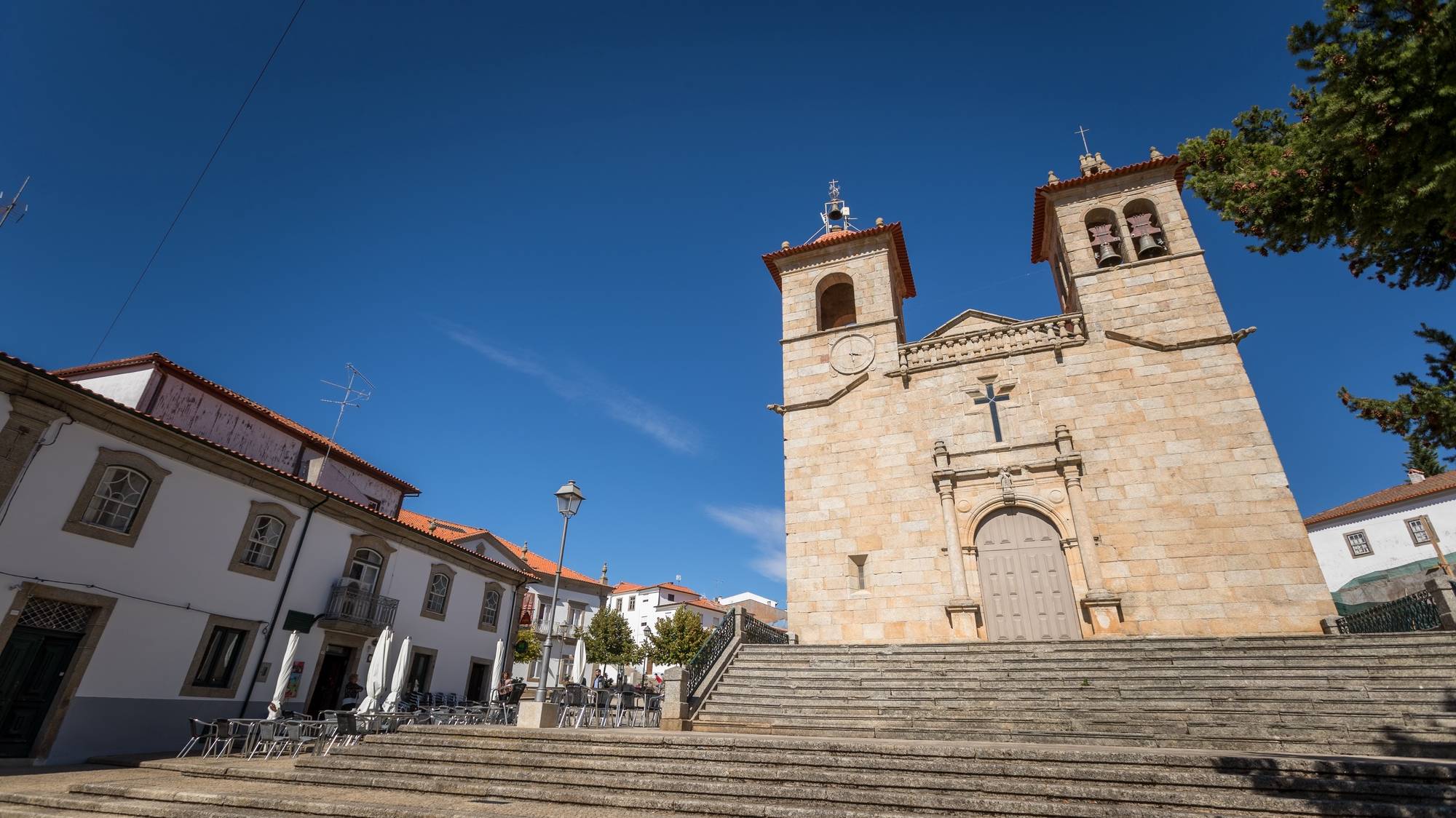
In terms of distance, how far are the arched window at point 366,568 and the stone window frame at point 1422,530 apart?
4481cm

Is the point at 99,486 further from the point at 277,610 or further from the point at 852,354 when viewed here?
the point at 852,354

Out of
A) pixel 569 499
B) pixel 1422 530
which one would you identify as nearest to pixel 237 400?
pixel 569 499

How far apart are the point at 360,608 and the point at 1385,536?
149ft

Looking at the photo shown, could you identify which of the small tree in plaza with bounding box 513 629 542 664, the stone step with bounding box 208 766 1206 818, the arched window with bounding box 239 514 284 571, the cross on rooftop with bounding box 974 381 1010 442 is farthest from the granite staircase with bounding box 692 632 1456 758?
the small tree in plaza with bounding box 513 629 542 664

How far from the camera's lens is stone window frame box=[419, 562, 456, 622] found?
1917cm


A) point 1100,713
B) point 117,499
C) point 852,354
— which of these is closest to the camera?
point 1100,713

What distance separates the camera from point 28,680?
10.6 meters

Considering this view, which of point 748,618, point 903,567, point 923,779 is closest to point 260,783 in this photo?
point 923,779

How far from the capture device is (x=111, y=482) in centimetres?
1172

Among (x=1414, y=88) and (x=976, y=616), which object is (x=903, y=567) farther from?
(x=1414, y=88)

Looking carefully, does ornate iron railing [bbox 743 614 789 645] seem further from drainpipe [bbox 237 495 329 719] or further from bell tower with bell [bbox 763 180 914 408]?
drainpipe [bbox 237 495 329 719]

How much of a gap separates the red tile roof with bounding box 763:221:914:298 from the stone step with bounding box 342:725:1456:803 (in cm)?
1666

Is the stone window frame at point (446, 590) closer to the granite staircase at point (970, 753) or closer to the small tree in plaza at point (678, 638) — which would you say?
the granite staircase at point (970, 753)

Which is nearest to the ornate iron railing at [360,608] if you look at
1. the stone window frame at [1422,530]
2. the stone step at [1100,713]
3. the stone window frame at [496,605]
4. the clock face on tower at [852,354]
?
the stone window frame at [496,605]
